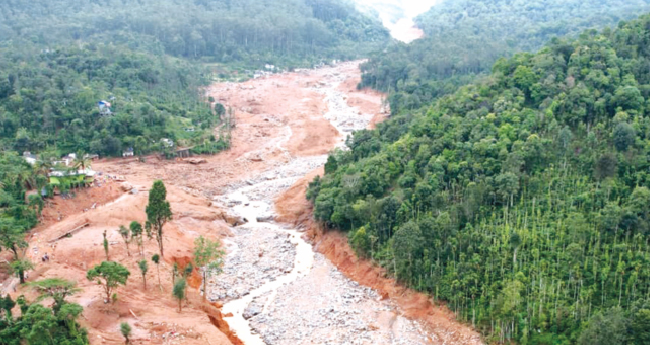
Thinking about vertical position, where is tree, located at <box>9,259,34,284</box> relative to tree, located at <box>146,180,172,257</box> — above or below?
below

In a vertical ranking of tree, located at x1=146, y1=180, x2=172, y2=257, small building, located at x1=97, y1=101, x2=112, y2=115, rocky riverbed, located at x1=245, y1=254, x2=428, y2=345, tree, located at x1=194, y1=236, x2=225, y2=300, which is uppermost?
small building, located at x1=97, y1=101, x2=112, y2=115

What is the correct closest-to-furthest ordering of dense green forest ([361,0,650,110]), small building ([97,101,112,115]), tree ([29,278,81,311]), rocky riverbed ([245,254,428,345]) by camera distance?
tree ([29,278,81,311]) → rocky riverbed ([245,254,428,345]) → small building ([97,101,112,115]) → dense green forest ([361,0,650,110])

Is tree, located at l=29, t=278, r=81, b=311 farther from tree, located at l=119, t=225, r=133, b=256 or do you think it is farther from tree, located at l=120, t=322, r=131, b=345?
tree, located at l=119, t=225, r=133, b=256

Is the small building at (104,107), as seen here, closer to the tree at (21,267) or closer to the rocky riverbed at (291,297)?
the rocky riverbed at (291,297)

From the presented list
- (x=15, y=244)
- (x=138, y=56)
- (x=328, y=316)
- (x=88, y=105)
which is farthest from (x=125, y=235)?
(x=138, y=56)

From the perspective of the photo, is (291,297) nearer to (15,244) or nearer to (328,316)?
(328,316)

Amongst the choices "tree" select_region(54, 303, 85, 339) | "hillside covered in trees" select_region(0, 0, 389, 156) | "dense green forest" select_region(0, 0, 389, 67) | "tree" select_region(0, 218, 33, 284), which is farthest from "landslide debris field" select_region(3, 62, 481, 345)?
"dense green forest" select_region(0, 0, 389, 67)
